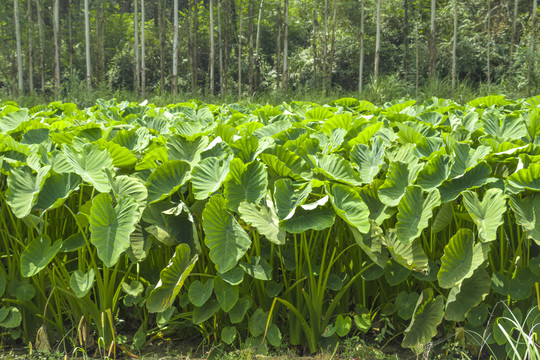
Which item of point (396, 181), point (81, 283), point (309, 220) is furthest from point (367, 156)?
point (81, 283)

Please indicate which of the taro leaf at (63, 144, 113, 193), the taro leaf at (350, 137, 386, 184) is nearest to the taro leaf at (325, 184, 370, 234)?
the taro leaf at (350, 137, 386, 184)

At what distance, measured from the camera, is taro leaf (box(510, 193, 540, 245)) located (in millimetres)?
1675

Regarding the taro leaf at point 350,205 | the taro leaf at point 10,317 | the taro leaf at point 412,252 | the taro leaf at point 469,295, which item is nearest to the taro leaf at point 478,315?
the taro leaf at point 469,295

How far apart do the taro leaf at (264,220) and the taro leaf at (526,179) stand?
32.8 inches

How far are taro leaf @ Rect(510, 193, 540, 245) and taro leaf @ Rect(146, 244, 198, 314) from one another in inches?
45.6

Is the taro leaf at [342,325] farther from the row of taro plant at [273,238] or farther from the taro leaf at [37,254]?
the taro leaf at [37,254]

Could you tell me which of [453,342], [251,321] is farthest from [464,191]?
[251,321]

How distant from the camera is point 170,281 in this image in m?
1.85

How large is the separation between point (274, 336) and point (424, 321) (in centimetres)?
59

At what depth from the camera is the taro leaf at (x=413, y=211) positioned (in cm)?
173

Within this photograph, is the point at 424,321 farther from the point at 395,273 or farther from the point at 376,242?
the point at 376,242

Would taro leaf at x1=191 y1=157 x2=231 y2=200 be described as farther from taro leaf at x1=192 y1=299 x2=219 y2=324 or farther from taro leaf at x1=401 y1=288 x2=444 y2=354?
taro leaf at x1=401 y1=288 x2=444 y2=354

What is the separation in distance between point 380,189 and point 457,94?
1139cm

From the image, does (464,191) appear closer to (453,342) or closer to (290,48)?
(453,342)
